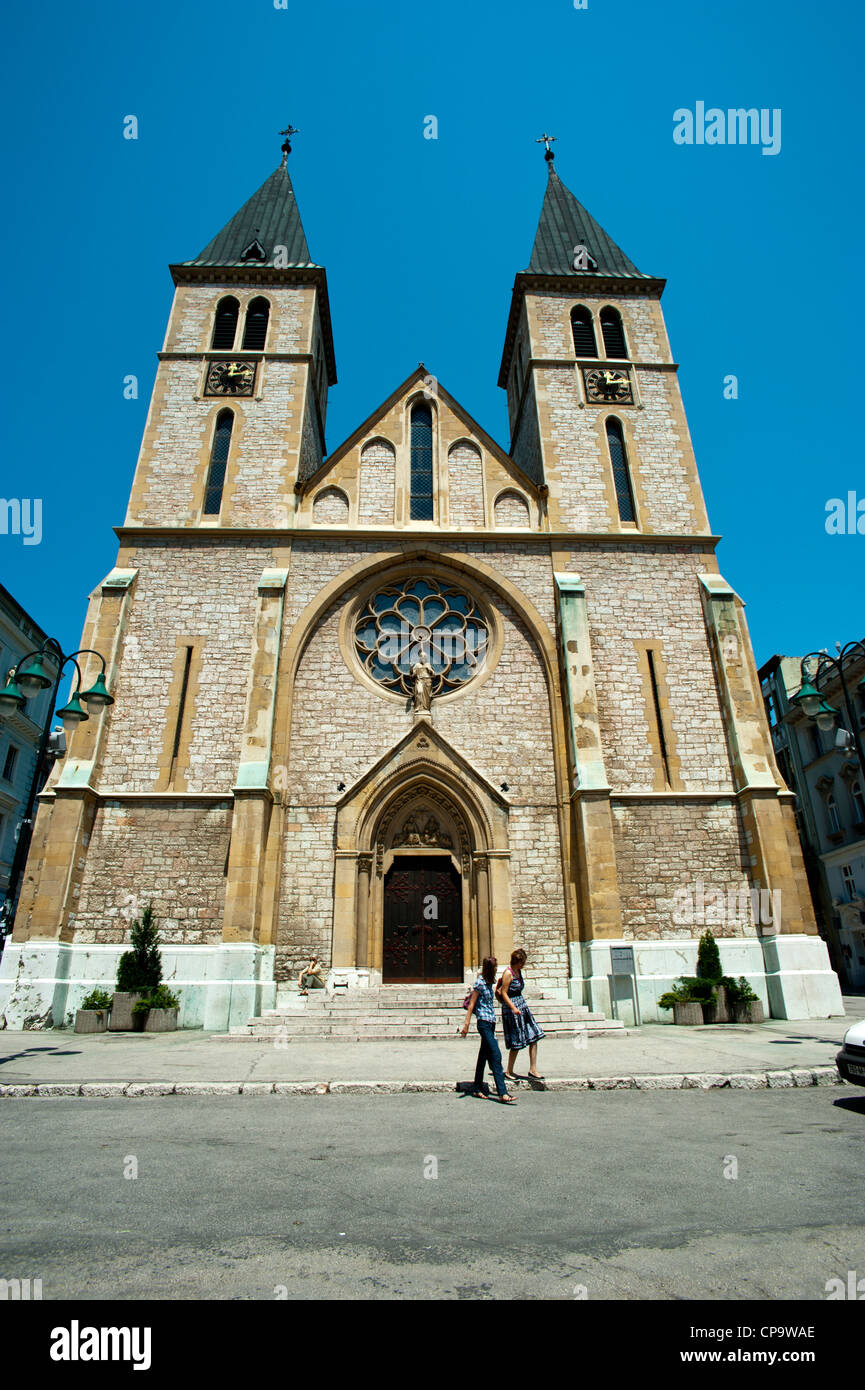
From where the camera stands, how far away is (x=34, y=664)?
9.41 metres

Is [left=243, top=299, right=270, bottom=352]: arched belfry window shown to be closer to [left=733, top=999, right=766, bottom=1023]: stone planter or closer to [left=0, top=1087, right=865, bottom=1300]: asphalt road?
[left=733, top=999, right=766, bottom=1023]: stone planter

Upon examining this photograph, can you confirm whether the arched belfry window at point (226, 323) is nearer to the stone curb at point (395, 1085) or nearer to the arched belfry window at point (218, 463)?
the arched belfry window at point (218, 463)

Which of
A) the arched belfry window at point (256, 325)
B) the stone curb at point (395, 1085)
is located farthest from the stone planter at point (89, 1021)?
the arched belfry window at point (256, 325)

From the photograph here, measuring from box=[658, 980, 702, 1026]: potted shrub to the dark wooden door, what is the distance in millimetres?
4259

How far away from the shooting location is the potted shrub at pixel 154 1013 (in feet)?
42.6

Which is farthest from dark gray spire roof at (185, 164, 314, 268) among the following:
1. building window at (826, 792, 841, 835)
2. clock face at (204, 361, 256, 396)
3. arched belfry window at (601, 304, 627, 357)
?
building window at (826, 792, 841, 835)

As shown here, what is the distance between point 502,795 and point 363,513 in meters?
8.31

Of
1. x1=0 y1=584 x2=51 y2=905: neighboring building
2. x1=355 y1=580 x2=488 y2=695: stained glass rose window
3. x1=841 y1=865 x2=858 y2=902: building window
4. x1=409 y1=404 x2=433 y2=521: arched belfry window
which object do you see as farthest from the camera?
x1=841 y1=865 x2=858 y2=902: building window

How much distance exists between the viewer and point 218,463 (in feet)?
64.2

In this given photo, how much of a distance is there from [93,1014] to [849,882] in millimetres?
28171

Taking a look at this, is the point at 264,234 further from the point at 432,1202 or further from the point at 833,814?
the point at 833,814

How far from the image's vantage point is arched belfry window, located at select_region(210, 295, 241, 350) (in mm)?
21672
